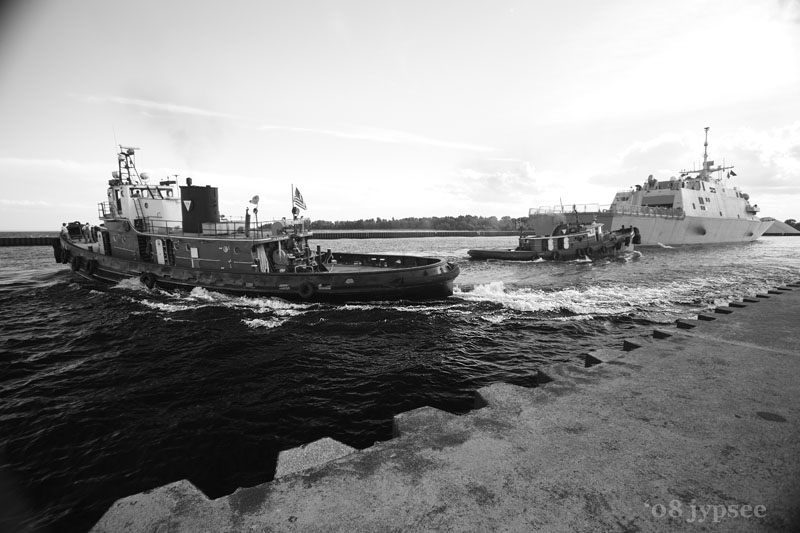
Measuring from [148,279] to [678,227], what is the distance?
188 feet

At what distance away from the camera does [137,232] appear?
21.0 m

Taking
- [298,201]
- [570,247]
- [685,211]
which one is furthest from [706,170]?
[298,201]

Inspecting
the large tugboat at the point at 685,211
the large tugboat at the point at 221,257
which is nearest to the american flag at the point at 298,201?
the large tugboat at the point at 221,257

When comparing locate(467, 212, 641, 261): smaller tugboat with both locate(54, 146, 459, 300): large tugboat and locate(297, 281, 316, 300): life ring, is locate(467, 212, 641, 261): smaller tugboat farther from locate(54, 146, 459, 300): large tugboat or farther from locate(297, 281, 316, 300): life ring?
locate(297, 281, 316, 300): life ring

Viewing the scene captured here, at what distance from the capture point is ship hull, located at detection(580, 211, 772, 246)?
44.2 meters

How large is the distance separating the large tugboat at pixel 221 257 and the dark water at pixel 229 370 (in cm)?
82

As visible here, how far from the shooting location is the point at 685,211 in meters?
48.9

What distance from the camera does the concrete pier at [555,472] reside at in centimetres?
289

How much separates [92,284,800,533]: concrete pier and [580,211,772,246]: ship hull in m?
44.1

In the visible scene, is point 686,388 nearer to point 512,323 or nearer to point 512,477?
point 512,477

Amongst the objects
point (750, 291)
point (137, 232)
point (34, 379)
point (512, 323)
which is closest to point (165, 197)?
point (137, 232)

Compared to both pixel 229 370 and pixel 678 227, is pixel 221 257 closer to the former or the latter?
pixel 229 370

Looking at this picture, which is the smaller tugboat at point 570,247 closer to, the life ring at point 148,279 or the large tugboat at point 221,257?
the large tugboat at point 221,257

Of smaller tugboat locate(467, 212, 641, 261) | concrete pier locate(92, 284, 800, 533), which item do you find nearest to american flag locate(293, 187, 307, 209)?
concrete pier locate(92, 284, 800, 533)
